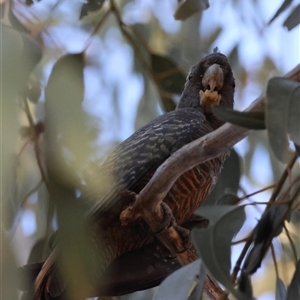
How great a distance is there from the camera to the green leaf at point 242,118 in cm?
92

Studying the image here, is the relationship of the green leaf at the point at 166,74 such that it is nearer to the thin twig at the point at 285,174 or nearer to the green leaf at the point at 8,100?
the green leaf at the point at 8,100

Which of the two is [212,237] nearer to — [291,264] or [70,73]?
[70,73]

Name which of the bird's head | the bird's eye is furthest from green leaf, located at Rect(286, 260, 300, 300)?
the bird's eye

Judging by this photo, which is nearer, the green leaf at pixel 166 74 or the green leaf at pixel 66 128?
the green leaf at pixel 66 128

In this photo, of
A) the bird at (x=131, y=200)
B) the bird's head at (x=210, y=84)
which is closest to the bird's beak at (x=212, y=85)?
the bird's head at (x=210, y=84)

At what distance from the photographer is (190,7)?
172cm

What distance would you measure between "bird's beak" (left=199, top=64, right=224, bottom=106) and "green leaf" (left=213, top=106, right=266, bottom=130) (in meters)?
1.13

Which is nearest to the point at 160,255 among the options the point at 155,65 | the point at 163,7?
the point at 155,65

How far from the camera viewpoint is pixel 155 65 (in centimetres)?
221

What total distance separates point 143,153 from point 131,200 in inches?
8.8

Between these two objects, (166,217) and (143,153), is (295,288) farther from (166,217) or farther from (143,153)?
(143,153)

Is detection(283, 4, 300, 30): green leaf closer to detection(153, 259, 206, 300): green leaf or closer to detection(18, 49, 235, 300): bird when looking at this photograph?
detection(18, 49, 235, 300): bird

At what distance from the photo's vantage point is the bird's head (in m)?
2.08

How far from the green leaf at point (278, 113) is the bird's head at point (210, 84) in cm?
112
